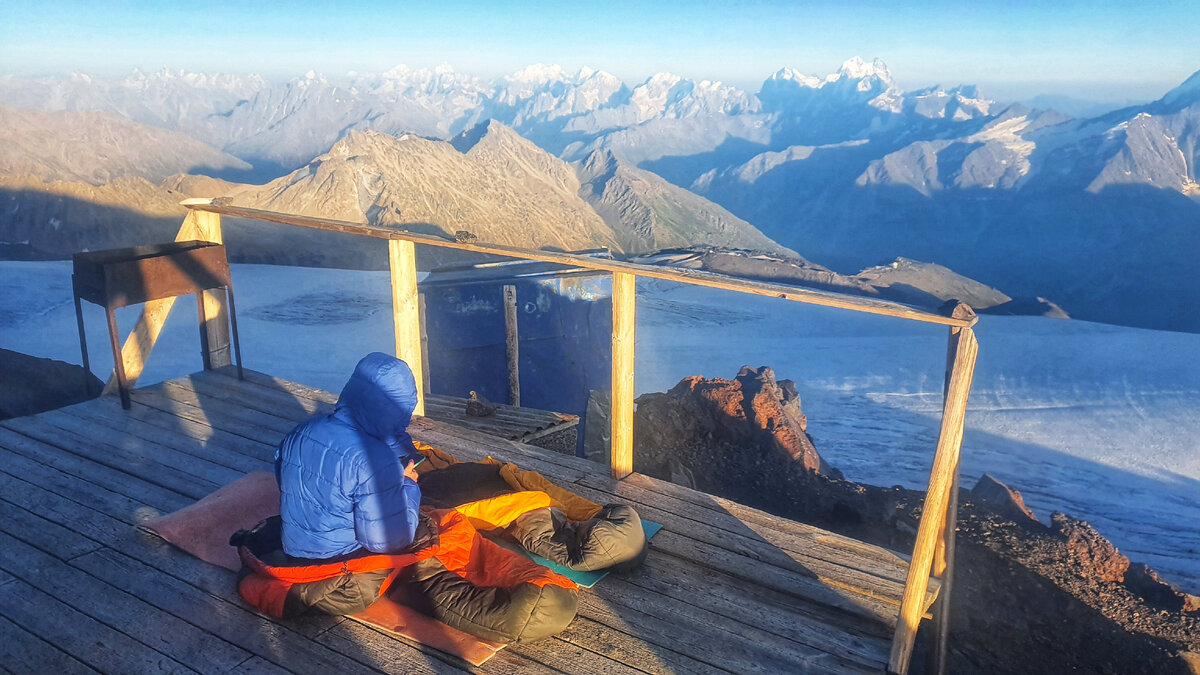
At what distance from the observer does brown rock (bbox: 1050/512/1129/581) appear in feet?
25.2

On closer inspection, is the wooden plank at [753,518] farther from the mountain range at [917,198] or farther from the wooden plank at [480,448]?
the mountain range at [917,198]

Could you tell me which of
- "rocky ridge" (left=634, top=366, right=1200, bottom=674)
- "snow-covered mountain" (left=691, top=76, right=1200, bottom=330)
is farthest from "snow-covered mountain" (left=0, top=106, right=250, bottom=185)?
"rocky ridge" (left=634, top=366, right=1200, bottom=674)

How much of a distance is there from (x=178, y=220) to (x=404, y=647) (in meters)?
34.7

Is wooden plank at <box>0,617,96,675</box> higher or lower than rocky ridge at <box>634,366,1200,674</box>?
higher

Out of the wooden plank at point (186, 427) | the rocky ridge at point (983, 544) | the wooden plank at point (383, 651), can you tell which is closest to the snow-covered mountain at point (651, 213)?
the rocky ridge at point (983, 544)

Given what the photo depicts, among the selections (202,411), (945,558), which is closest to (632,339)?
(945,558)

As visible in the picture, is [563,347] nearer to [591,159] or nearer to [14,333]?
[14,333]

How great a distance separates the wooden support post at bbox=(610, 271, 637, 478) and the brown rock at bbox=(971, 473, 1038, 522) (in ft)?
21.9

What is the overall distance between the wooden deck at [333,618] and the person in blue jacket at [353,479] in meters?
0.30

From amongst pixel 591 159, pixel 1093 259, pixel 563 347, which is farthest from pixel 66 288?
pixel 1093 259

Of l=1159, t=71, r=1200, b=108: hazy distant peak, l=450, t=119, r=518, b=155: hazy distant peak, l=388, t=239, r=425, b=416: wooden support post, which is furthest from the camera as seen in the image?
l=1159, t=71, r=1200, b=108: hazy distant peak

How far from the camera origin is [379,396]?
297 centimetres

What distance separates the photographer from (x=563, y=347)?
41.2 ft

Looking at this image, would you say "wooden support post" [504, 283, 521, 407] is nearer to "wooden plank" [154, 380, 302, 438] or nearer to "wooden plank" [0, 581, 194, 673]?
"wooden plank" [154, 380, 302, 438]
